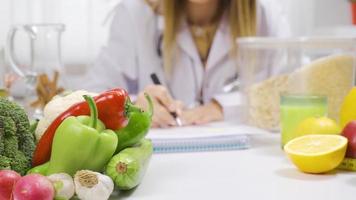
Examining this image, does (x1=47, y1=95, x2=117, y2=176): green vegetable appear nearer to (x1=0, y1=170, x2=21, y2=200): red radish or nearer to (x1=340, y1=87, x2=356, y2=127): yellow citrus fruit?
(x1=0, y1=170, x2=21, y2=200): red radish

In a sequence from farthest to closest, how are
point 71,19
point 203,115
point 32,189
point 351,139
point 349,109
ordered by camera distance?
point 71,19, point 203,115, point 349,109, point 351,139, point 32,189

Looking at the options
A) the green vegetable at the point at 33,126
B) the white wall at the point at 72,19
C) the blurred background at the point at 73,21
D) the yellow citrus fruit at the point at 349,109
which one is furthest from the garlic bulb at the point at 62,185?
the white wall at the point at 72,19

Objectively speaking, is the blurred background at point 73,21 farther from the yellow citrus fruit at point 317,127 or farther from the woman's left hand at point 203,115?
the yellow citrus fruit at point 317,127

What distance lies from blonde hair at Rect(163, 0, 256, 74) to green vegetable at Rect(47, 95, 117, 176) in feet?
2.99

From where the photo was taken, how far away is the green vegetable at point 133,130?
622 millimetres

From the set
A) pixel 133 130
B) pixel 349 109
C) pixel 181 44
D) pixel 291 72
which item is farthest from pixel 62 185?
pixel 181 44

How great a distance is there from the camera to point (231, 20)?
1482 millimetres

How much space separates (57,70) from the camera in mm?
1220

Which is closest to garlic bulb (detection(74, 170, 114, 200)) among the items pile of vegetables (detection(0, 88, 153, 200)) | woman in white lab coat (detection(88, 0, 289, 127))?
pile of vegetables (detection(0, 88, 153, 200))

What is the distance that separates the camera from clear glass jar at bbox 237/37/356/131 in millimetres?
995

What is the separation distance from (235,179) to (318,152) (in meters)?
0.13

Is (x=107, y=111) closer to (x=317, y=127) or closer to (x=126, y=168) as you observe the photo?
(x=126, y=168)

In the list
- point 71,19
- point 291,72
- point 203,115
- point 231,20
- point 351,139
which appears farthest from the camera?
point 71,19

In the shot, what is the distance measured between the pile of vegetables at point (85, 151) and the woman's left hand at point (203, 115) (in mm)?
505
